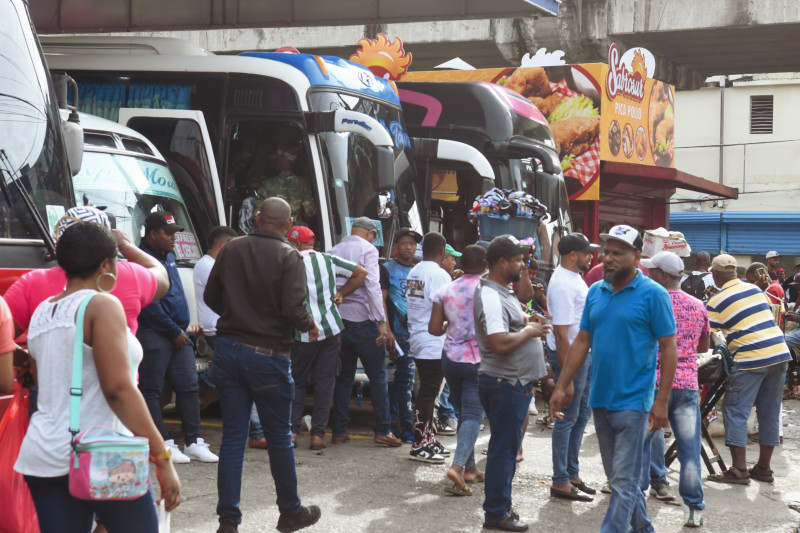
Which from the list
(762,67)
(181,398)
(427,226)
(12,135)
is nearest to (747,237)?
(762,67)

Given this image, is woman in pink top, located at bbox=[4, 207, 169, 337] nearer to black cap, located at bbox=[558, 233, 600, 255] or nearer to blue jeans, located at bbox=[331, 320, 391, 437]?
black cap, located at bbox=[558, 233, 600, 255]

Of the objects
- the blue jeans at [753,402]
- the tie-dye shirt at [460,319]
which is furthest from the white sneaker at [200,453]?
the blue jeans at [753,402]

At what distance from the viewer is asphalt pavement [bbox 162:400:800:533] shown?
654cm

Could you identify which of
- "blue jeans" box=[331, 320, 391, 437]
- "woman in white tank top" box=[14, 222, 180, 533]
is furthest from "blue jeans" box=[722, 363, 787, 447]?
"woman in white tank top" box=[14, 222, 180, 533]

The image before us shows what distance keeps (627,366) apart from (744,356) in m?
3.34

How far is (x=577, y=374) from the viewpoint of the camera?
7.38 meters

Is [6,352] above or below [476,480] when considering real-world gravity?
above

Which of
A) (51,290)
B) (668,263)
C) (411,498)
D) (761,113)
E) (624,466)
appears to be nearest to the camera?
(51,290)

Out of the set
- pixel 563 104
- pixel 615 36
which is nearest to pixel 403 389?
pixel 563 104

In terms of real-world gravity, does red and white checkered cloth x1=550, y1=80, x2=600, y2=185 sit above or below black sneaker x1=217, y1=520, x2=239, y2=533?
above

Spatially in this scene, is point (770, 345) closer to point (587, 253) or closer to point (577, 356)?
point (587, 253)

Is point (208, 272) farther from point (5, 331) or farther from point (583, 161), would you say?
point (583, 161)

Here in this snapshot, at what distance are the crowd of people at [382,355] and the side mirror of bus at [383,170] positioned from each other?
0.65 metres

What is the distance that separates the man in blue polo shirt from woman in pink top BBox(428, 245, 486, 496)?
1.62 meters
